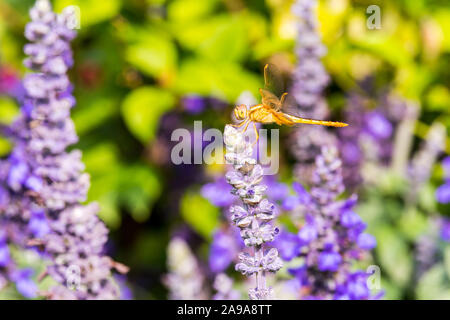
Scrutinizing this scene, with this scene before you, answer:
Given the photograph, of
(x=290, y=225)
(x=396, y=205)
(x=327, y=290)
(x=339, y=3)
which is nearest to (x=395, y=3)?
(x=339, y=3)

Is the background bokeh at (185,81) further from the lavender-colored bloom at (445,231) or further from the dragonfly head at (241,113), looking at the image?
the dragonfly head at (241,113)

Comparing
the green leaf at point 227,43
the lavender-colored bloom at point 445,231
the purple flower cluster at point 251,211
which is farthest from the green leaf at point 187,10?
the purple flower cluster at point 251,211

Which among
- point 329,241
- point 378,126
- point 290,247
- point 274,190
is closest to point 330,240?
point 329,241

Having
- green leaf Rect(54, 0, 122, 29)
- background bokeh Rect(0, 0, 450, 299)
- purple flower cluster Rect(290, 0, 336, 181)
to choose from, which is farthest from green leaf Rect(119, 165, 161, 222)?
purple flower cluster Rect(290, 0, 336, 181)

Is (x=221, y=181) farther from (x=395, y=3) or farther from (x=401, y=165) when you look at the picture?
(x=395, y=3)

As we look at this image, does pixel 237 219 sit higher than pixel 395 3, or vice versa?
pixel 395 3

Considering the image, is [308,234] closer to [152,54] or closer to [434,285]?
[434,285]

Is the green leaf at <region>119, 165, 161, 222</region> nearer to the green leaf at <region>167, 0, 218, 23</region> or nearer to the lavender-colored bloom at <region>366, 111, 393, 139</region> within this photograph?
the green leaf at <region>167, 0, 218, 23</region>
